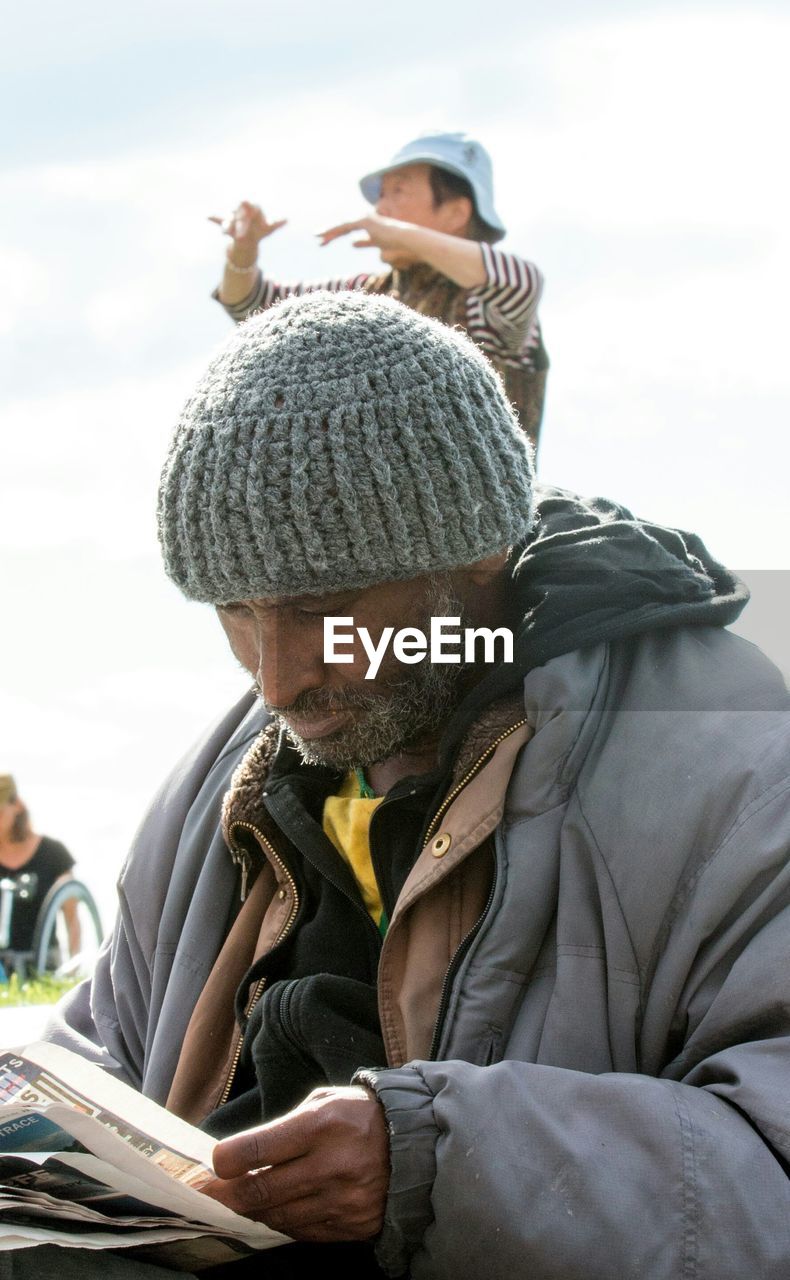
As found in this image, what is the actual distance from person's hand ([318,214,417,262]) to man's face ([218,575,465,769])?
239 cm

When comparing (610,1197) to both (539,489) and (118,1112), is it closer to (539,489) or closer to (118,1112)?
(118,1112)

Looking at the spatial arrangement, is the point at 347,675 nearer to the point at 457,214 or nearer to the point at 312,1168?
the point at 312,1168

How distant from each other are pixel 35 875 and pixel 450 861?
20.3 feet

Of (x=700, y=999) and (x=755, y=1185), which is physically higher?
(x=700, y=999)

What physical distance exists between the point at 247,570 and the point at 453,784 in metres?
0.43

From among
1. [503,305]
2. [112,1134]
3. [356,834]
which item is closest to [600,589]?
[356,834]

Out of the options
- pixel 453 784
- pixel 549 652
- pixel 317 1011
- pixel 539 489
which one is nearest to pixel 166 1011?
pixel 317 1011

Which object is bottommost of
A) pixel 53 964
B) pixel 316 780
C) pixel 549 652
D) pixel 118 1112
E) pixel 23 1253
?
pixel 53 964

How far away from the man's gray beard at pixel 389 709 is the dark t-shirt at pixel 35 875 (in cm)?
556

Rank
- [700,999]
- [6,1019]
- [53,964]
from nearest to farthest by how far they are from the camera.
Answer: [700,999] < [6,1019] < [53,964]

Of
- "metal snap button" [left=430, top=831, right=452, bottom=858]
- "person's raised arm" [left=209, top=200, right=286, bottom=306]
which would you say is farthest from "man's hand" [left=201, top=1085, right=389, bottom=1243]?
"person's raised arm" [left=209, top=200, right=286, bottom=306]

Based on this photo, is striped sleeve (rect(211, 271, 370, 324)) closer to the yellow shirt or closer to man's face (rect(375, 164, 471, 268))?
man's face (rect(375, 164, 471, 268))

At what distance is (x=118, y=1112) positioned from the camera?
6.57 feet

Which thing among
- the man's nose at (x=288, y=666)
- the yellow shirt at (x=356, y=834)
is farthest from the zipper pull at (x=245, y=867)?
the man's nose at (x=288, y=666)
